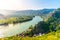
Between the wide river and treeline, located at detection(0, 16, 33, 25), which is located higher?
treeline, located at detection(0, 16, 33, 25)

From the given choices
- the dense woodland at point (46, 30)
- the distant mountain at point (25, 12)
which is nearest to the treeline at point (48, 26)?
the dense woodland at point (46, 30)

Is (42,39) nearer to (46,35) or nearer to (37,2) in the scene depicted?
(46,35)

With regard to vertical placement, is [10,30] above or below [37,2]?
below

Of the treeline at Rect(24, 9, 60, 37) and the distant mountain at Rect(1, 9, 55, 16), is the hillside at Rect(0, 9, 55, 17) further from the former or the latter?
the treeline at Rect(24, 9, 60, 37)

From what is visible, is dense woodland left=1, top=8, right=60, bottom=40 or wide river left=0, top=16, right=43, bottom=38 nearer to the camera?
wide river left=0, top=16, right=43, bottom=38

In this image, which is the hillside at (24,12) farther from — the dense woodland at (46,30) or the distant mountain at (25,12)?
the dense woodland at (46,30)

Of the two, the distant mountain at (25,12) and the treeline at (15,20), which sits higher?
the distant mountain at (25,12)

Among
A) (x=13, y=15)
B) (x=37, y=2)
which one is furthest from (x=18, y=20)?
(x=37, y=2)

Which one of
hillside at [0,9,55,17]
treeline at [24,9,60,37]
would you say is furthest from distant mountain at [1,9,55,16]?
treeline at [24,9,60,37]
